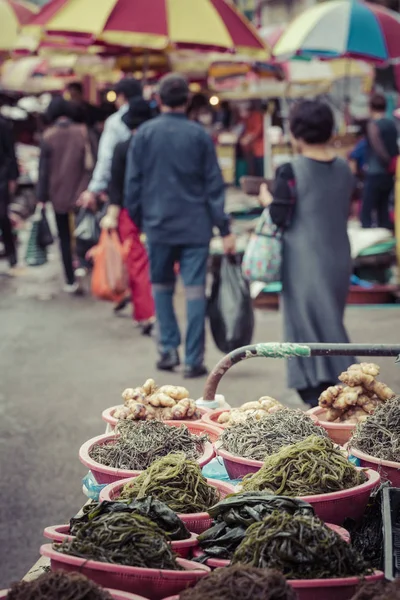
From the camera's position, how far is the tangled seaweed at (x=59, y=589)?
6.71ft

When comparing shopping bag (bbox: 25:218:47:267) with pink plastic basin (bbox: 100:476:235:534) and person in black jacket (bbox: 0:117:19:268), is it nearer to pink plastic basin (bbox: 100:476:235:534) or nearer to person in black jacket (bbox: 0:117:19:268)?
person in black jacket (bbox: 0:117:19:268)

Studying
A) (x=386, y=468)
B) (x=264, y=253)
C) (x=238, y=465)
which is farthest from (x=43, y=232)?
(x=386, y=468)

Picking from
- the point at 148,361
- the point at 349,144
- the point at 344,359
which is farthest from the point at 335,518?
the point at 349,144

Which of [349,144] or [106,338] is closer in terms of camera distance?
[106,338]

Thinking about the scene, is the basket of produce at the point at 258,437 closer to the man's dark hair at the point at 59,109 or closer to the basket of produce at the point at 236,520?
the basket of produce at the point at 236,520

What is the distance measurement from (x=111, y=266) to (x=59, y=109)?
339cm

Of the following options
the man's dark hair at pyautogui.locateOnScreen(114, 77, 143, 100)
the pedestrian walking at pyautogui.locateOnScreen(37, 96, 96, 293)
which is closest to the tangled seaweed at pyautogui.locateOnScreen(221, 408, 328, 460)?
the man's dark hair at pyautogui.locateOnScreen(114, 77, 143, 100)

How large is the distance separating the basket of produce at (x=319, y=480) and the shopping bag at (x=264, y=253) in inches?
130

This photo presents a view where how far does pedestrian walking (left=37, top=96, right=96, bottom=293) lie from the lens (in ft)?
38.0

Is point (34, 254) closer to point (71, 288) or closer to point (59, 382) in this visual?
point (71, 288)

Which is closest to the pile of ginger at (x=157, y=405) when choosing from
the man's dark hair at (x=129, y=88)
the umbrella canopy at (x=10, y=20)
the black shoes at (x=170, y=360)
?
the black shoes at (x=170, y=360)

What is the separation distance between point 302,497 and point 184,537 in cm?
33

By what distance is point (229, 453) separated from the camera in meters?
3.12

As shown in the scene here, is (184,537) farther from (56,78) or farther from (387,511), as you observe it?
(56,78)
